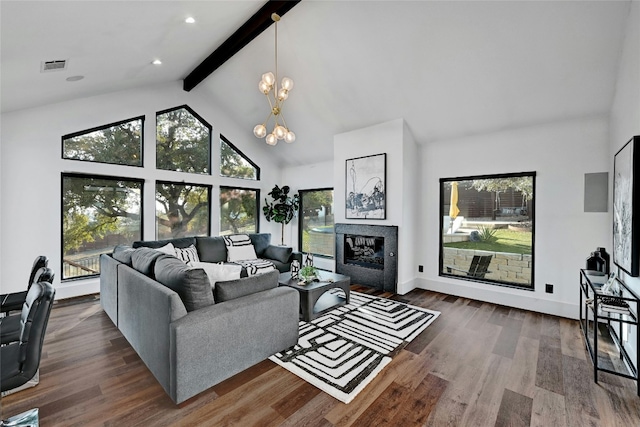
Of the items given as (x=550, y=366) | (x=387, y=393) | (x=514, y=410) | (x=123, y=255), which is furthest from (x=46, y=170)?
(x=550, y=366)

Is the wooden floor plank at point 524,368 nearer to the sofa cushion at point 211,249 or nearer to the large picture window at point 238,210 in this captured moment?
the sofa cushion at point 211,249

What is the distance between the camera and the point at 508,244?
Result: 431 centimetres

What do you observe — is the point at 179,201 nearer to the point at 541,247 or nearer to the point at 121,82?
the point at 121,82

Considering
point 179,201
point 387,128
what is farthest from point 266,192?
point 387,128

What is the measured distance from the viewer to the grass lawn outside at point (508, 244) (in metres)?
4.14

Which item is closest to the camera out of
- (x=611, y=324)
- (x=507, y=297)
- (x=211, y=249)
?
(x=611, y=324)

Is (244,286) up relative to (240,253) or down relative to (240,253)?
up

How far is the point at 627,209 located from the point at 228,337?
3.62 m

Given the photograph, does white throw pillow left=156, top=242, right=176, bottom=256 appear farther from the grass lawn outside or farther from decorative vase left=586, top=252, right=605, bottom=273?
decorative vase left=586, top=252, right=605, bottom=273

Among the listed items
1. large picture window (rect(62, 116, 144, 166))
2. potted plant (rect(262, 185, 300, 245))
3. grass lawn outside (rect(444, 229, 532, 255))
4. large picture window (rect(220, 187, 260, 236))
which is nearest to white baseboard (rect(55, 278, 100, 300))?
large picture window (rect(62, 116, 144, 166))

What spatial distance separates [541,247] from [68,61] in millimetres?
6147

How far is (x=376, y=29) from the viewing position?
136 inches

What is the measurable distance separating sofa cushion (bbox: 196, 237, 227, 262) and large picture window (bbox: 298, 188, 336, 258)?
7.66 feet

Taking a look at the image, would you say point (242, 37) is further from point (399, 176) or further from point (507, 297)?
point (507, 297)
